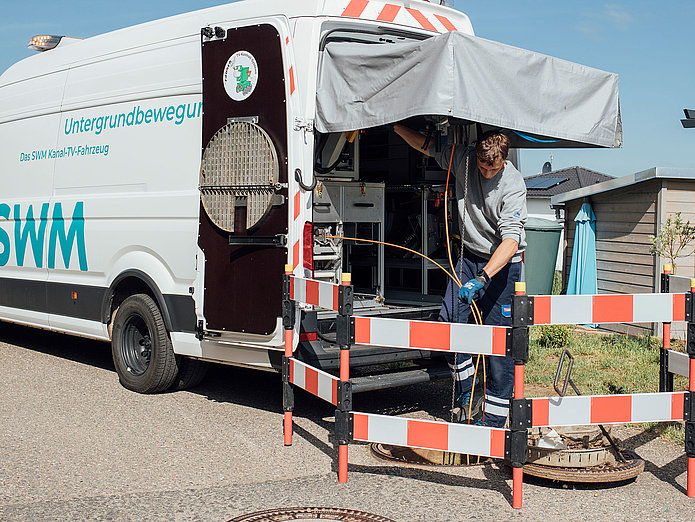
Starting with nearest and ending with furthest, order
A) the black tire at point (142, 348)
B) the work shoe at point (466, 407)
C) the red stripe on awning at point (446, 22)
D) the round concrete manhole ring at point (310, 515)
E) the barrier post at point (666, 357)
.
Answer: the round concrete manhole ring at point (310, 515) < the barrier post at point (666, 357) < the work shoe at point (466, 407) < the red stripe on awning at point (446, 22) < the black tire at point (142, 348)

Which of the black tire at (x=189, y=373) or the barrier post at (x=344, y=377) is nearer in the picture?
the barrier post at (x=344, y=377)

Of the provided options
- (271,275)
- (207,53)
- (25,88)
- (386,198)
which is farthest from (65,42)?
(271,275)

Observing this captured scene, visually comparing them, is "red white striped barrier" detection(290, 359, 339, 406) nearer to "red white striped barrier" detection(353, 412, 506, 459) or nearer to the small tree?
"red white striped barrier" detection(353, 412, 506, 459)

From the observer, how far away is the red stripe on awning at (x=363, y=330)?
16.4 feet

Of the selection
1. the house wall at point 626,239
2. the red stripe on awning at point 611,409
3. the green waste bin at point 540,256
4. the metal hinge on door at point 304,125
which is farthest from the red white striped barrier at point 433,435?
the green waste bin at point 540,256

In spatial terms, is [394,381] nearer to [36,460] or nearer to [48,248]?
[36,460]

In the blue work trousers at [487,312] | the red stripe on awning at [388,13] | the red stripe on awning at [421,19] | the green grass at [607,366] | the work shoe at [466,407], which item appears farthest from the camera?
the green grass at [607,366]

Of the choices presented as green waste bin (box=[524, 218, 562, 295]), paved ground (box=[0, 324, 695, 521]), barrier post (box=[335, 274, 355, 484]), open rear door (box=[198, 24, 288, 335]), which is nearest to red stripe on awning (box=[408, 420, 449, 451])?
paved ground (box=[0, 324, 695, 521])

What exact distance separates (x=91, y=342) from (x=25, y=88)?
3.16 m

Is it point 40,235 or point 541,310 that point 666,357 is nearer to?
point 541,310

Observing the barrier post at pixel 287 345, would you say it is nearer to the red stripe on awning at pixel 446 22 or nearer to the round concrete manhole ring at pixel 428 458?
the round concrete manhole ring at pixel 428 458

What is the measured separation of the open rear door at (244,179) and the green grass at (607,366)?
9.12 ft

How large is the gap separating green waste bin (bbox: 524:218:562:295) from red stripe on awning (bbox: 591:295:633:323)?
8.65m

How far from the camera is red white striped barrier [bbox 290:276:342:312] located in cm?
518
